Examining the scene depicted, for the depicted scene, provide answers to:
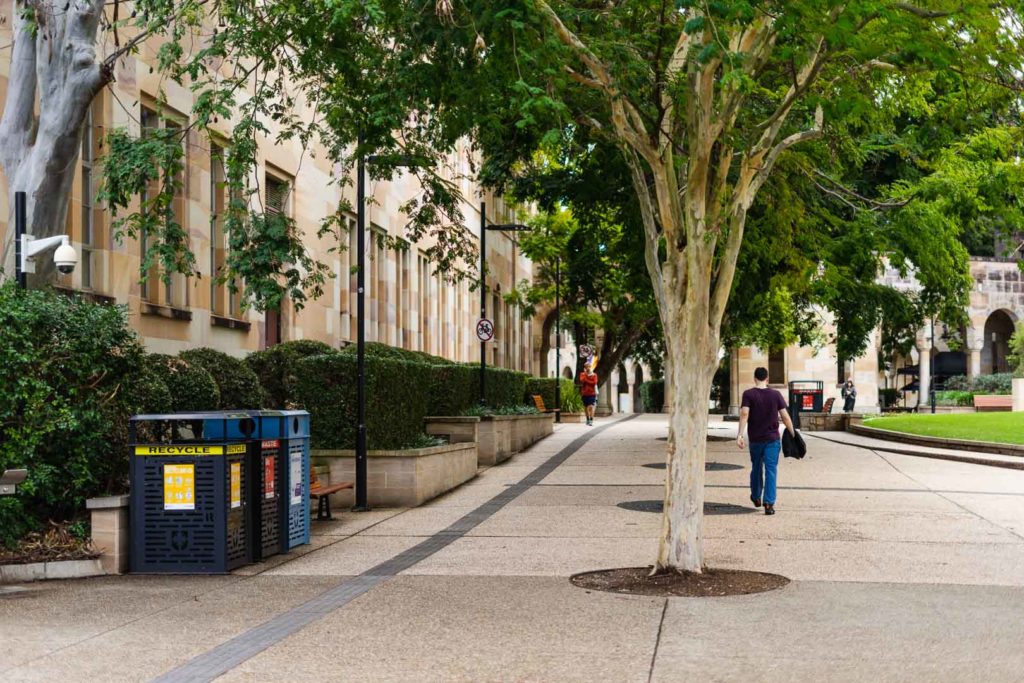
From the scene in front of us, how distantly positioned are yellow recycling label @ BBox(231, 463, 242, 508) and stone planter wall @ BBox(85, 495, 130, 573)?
0.95 metres

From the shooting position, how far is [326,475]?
1728 centimetres

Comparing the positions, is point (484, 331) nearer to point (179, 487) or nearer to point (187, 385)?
point (187, 385)

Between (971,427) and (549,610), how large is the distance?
86.9 feet

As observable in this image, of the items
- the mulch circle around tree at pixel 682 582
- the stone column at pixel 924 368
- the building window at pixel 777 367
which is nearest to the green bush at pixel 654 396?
the building window at pixel 777 367

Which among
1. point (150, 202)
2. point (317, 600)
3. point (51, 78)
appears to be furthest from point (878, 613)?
point (51, 78)

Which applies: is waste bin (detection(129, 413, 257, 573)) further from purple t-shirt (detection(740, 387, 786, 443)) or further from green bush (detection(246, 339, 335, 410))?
green bush (detection(246, 339, 335, 410))

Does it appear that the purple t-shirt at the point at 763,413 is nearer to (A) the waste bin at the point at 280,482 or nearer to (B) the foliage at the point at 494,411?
(A) the waste bin at the point at 280,482

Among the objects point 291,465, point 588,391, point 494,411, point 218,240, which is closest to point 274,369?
point 218,240

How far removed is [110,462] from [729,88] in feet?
21.7

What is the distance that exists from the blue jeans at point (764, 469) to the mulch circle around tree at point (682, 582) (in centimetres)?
482

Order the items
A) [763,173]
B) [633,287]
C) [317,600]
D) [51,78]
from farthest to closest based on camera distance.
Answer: [633,287]
[51,78]
[763,173]
[317,600]

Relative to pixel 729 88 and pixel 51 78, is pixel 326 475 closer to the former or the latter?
pixel 51 78

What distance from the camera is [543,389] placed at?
43.8 m

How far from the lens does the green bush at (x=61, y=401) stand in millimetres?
11469
